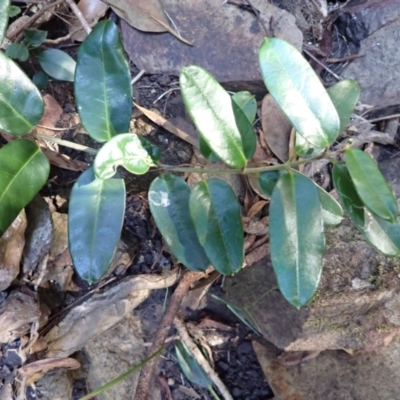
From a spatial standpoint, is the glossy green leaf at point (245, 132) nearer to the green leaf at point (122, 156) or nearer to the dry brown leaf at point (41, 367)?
the green leaf at point (122, 156)

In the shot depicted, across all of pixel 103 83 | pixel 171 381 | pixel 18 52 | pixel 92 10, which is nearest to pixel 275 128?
pixel 103 83

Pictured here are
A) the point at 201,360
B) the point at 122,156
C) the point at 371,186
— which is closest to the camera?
the point at 371,186

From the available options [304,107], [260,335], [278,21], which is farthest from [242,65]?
[260,335]

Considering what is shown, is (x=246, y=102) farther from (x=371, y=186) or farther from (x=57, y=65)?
(x=57, y=65)

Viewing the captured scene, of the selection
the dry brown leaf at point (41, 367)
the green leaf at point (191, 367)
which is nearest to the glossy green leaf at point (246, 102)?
the green leaf at point (191, 367)

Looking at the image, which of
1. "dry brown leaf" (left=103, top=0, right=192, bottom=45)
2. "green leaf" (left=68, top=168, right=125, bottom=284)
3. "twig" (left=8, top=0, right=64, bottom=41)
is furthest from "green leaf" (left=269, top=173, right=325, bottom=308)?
"twig" (left=8, top=0, right=64, bottom=41)

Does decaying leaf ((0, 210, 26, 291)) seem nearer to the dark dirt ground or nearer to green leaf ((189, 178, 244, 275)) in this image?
the dark dirt ground
